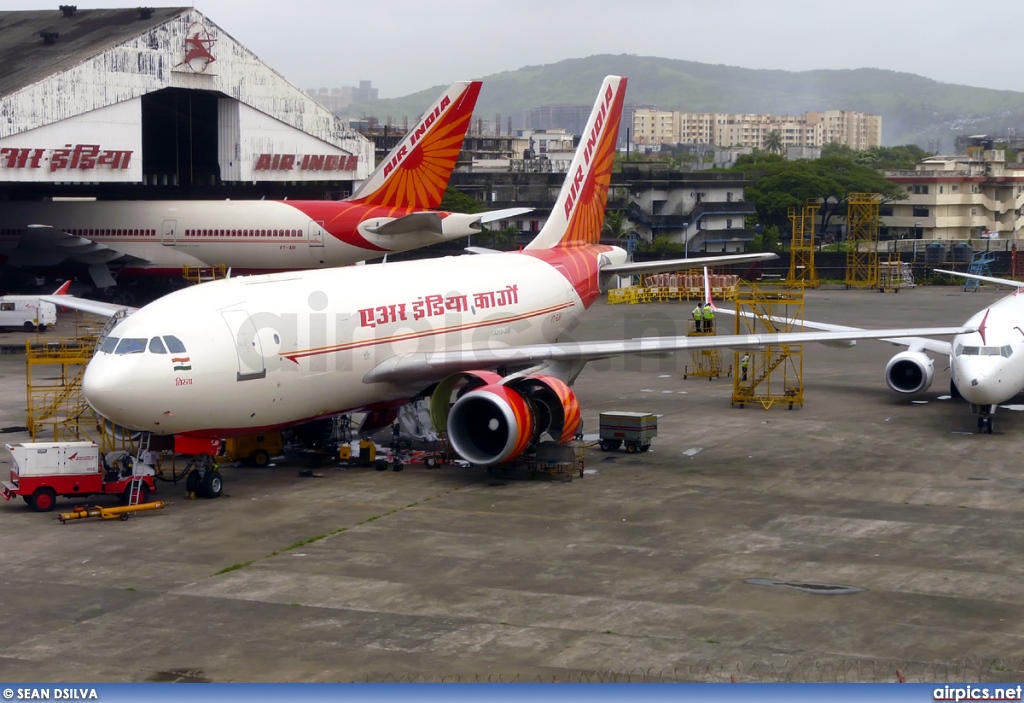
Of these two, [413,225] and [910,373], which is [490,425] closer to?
[910,373]

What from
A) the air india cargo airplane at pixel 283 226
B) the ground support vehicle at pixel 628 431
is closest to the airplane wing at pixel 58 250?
the air india cargo airplane at pixel 283 226

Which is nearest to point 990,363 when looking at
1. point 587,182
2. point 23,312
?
point 587,182

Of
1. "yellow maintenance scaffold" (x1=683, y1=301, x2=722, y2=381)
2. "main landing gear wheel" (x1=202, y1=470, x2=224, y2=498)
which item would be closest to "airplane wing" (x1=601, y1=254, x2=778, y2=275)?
"yellow maintenance scaffold" (x1=683, y1=301, x2=722, y2=381)

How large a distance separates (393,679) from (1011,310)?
28.0m

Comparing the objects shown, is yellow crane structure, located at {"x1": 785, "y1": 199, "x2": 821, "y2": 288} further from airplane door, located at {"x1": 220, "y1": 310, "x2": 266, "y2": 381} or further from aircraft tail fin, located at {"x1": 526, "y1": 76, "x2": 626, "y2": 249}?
airplane door, located at {"x1": 220, "y1": 310, "x2": 266, "y2": 381}

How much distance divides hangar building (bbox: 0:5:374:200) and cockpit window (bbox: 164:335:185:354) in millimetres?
33464

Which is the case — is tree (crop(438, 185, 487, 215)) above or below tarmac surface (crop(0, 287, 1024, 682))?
above

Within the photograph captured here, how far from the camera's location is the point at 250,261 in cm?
6331

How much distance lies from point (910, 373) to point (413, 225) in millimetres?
27012

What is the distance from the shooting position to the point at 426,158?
61031mm

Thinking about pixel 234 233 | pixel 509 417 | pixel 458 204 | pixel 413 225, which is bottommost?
pixel 509 417

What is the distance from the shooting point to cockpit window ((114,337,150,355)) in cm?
2570

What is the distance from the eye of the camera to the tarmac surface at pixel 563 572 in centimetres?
1691

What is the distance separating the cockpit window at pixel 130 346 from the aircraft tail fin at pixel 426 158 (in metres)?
35.4
